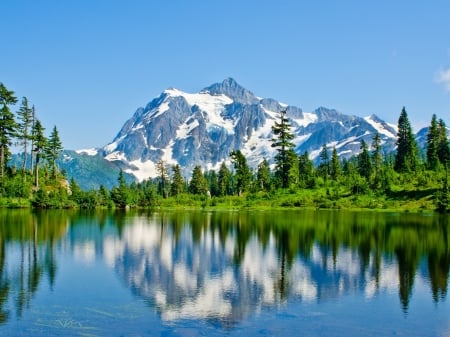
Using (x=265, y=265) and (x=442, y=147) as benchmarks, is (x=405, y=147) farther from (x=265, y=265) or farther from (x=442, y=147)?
(x=265, y=265)

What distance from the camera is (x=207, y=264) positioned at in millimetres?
37375

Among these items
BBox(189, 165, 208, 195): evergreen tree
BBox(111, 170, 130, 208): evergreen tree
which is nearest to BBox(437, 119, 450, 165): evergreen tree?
BBox(189, 165, 208, 195): evergreen tree

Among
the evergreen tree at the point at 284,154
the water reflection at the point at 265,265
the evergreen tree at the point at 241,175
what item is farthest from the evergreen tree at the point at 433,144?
the water reflection at the point at 265,265

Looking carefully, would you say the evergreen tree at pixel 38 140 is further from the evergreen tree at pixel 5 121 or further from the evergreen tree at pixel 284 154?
the evergreen tree at pixel 284 154

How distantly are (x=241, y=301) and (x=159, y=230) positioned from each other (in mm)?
38311

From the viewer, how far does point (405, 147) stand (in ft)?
476

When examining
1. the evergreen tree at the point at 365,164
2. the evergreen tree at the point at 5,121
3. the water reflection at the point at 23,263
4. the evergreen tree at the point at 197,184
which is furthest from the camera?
the evergreen tree at the point at 197,184

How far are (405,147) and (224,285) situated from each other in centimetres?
12761

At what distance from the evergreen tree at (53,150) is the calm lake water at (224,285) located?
77770mm

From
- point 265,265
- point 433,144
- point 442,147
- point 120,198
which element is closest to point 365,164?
point 433,144

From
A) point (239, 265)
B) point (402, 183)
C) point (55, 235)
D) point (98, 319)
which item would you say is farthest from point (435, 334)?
point (402, 183)

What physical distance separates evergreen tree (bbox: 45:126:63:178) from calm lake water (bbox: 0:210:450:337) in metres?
77.8

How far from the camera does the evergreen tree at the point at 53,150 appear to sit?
12747 cm

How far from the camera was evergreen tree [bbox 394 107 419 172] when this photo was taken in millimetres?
137812
